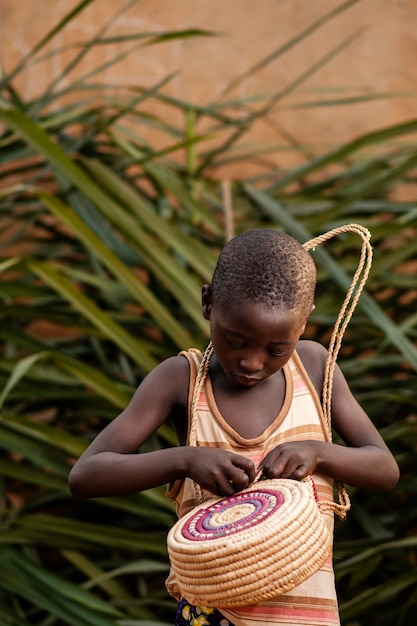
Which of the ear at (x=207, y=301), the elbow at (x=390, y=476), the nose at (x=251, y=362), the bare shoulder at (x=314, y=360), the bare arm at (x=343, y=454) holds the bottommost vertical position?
the elbow at (x=390, y=476)

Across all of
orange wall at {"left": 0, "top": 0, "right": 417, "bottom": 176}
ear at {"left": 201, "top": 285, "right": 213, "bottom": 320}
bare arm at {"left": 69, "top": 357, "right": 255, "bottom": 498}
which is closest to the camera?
bare arm at {"left": 69, "top": 357, "right": 255, "bottom": 498}

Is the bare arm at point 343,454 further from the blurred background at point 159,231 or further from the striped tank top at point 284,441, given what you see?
the blurred background at point 159,231

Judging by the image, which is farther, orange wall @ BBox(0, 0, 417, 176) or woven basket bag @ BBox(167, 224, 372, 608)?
orange wall @ BBox(0, 0, 417, 176)

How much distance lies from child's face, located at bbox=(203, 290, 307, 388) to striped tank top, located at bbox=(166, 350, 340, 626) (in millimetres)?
80

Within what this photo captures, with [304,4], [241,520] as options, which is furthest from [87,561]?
[304,4]

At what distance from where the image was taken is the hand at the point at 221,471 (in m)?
1.41

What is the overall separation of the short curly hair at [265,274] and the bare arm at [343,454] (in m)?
0.18

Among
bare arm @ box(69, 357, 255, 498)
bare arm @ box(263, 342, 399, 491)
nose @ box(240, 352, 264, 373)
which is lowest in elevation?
bare arm @ box(263, 342, 399, 491)

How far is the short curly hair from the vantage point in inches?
57.2

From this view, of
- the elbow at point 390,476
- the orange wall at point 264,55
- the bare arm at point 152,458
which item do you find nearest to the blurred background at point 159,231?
the orange wall at point 264,55

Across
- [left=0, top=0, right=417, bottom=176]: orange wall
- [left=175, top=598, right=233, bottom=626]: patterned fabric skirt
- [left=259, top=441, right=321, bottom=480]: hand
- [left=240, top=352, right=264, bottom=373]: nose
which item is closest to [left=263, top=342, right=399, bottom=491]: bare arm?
[left=259, top=441, right=321, bottom=480]: hand

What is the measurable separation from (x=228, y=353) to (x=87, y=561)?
5.80ft

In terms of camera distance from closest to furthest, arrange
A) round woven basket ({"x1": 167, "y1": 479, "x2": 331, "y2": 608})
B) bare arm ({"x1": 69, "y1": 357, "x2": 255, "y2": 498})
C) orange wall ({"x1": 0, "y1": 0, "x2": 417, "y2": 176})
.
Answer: round woven basket ({"x1": 167, "y1": 479, "x2": 331, "y2": 608})
bare arm ({"x1": 69, "y1": 357, "x2": 255, "y2": 498})
orange wall ({"x1": 0, "y1": 0, "x2": 417, "y2": 176})

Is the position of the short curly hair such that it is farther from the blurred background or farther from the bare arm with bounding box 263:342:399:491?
the blurred background
